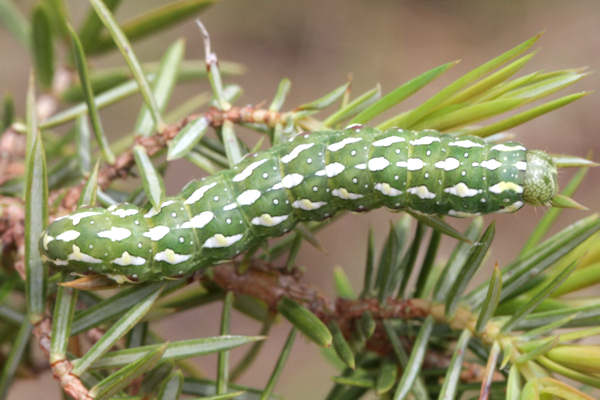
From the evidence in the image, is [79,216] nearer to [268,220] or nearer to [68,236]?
[68,236]

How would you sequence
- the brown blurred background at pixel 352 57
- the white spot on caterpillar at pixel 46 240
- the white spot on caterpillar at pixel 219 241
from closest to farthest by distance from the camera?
the white spot on caterpillar at pixel 46 240 < the white spot on caterpillar at pixel 219 241 < the brown blurred background at pixel 352 57

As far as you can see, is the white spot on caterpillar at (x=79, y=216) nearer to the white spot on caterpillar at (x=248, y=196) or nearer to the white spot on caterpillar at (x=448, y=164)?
the white spot on caterpillar at (x=248, y=196)

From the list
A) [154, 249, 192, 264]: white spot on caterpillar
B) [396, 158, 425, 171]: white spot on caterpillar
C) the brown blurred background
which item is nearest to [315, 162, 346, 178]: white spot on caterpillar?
[396, 158, 425, 171]: white spot on caterpillar

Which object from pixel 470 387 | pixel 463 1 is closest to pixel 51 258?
pixel 470 387

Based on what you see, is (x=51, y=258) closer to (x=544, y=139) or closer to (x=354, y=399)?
(x=354, y=399)

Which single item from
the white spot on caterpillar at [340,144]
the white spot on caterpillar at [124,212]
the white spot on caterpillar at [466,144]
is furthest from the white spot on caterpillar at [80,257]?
the white spot on caterpillar at [466,144]

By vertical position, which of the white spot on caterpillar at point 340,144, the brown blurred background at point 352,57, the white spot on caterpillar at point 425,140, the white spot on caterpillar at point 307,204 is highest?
the brown blurred background at point 352,57

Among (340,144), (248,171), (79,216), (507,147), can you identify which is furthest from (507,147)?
(79,216)
